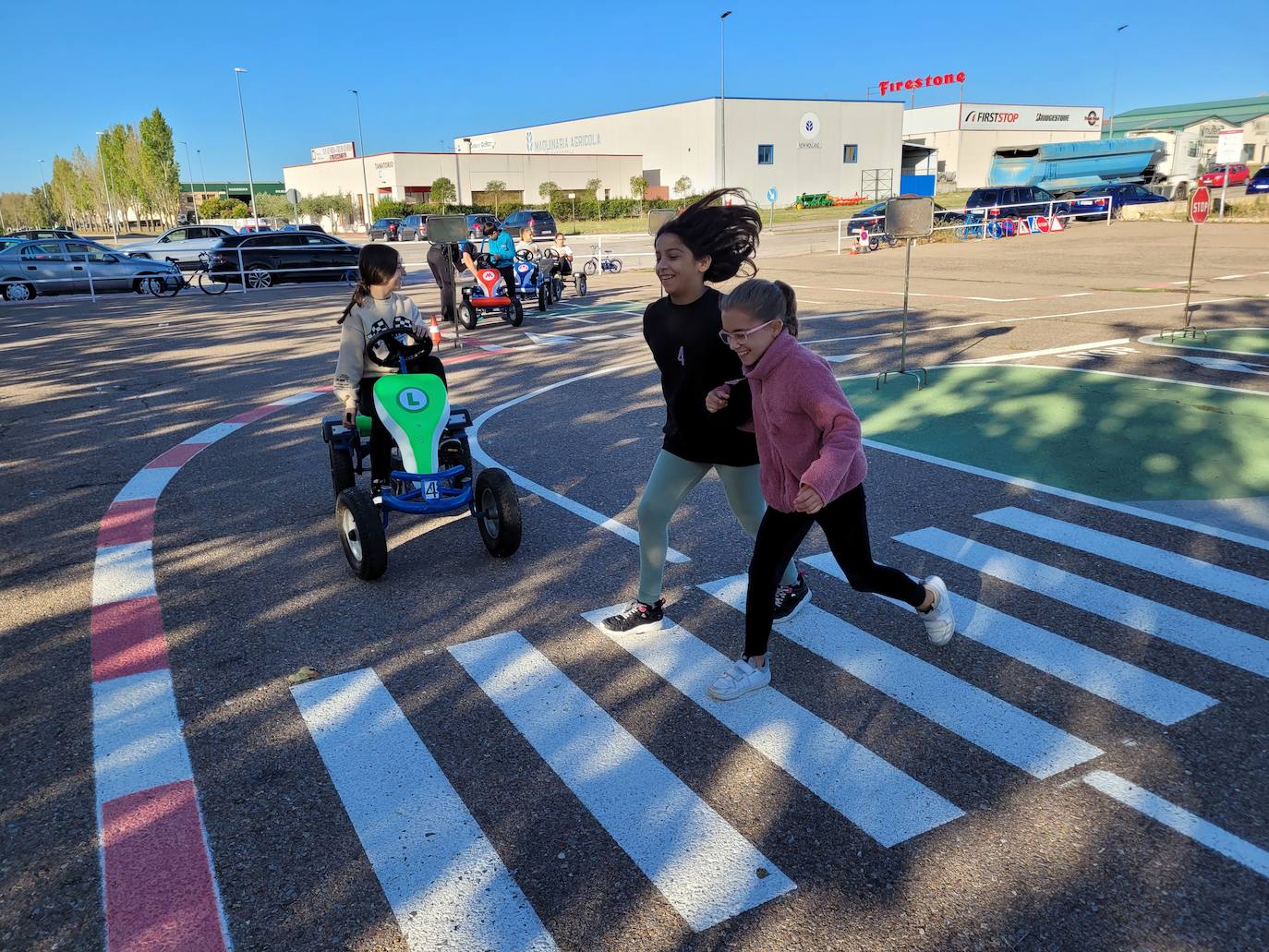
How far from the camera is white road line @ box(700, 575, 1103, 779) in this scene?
352cm

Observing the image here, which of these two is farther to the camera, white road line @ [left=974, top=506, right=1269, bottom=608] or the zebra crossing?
white road line @ [left=974, top=506, right=1269, bottom=608]

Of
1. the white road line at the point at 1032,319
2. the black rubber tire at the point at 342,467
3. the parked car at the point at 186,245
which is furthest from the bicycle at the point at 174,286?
the black rubber tire at the point at 342,467

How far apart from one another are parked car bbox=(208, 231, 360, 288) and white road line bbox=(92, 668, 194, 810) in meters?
24.5

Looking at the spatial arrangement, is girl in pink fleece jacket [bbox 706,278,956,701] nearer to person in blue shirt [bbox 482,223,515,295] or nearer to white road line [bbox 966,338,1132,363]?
white road line [bbox 966,338,1132,363]

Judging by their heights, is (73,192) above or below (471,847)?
above

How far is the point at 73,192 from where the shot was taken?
364ft

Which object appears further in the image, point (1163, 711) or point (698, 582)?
point (698, 582)

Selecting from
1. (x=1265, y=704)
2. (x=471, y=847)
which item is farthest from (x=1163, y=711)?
(x=471, y=847)

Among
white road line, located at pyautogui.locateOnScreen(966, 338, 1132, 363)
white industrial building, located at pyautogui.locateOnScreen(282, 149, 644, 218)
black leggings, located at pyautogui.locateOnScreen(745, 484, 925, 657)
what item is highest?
white industrial building, located at pyautogui.locateOnScreen(282, 149, 644, 218)

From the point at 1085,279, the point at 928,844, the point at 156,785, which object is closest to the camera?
the point at 928,844

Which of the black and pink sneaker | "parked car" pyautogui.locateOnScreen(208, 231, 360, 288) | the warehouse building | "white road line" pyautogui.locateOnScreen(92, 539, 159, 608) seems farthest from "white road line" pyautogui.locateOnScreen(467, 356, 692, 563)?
the warehouse building

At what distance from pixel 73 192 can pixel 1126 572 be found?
5108 inches

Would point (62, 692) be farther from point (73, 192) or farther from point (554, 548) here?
point (73, 192)

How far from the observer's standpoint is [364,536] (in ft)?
17.0
